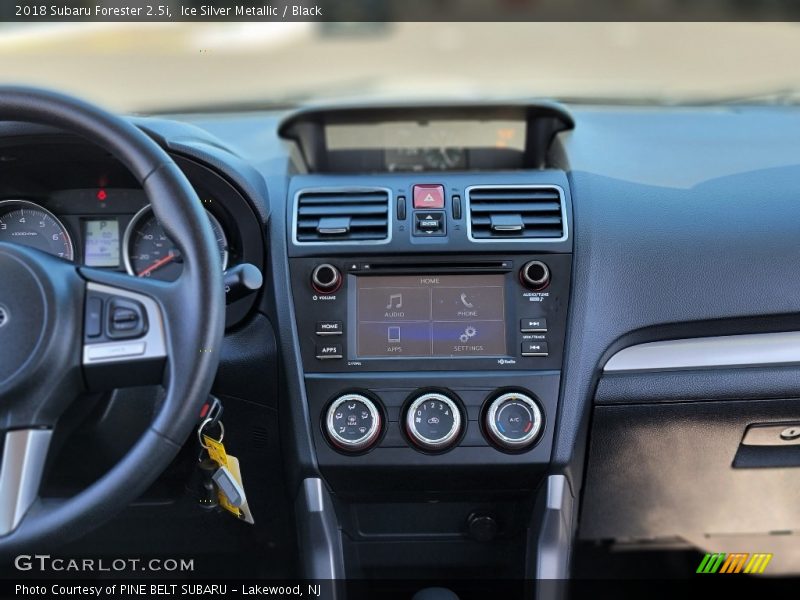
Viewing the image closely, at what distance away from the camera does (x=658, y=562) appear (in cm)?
258

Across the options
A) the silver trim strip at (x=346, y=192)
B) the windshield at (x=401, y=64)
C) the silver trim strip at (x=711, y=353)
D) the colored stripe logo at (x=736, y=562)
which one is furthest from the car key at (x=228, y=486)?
the colored stripe logo at (x=736, y=562)

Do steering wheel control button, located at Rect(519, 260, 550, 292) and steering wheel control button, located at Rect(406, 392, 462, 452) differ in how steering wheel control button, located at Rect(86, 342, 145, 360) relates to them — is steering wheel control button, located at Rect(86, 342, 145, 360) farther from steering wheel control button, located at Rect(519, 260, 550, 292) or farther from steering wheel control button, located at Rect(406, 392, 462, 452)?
steering wheel control button, located at Rect(519, 260, 550, 292)

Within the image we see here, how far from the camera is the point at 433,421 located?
1.92 m

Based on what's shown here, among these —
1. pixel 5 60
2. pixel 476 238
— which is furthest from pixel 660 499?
pixel 5 60

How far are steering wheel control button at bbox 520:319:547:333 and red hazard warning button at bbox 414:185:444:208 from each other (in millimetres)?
342

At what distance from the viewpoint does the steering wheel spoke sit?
4.73ft

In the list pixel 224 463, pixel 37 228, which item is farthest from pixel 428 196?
pixel 37 228

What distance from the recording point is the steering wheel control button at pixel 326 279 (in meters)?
1.95

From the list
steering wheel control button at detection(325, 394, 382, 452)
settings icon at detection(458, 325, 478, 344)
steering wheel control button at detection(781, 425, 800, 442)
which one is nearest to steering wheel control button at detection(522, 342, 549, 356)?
settings icon at detection(458, 325, 478, 344)

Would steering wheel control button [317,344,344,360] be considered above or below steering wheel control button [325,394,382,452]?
above

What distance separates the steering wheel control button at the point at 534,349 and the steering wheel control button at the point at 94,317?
3.08ft

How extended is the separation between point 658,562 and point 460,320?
1182 millimetres

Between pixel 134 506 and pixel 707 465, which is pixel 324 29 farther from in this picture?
pixel 707 465

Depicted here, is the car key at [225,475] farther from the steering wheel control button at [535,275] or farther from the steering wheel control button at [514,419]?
the steering wheel control button at [535,275]
